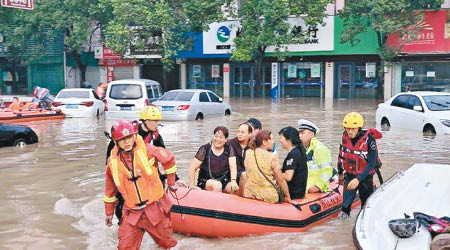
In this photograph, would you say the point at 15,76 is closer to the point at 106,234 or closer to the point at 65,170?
the point at 65,170

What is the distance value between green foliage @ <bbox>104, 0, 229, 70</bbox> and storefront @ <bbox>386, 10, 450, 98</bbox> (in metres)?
10.7

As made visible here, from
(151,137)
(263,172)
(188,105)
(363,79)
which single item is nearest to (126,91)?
(188,105)

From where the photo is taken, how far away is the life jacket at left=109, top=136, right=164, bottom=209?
5727 mm

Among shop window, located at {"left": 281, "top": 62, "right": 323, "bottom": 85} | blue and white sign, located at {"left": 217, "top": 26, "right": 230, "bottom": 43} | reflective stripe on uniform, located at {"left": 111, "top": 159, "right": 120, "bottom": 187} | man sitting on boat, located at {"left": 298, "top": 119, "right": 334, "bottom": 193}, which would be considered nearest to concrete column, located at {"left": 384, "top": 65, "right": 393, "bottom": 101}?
shop window, located at {"left": 281, "top": 62, "right": 323, "bottom": 85}

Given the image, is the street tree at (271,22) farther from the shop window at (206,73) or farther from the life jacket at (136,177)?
the life jacket at (136,177)

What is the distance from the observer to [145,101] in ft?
67.1

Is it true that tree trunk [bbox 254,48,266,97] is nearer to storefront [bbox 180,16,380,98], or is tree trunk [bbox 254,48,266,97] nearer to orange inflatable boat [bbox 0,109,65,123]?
storefront [bbox 180,16,380,98]

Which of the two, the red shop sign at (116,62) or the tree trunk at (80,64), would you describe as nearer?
the tree trunk at (80,64)

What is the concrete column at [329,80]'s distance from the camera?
3466 centimetres

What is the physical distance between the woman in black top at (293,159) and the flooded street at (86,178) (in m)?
0.71

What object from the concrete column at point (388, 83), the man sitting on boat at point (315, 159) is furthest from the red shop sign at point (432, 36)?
the man sitting on boat at point (315, 159)

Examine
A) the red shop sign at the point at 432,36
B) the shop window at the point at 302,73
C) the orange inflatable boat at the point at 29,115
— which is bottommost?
the orange inflatable boat at the point at 29,115

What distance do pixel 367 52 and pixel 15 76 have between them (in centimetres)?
2645

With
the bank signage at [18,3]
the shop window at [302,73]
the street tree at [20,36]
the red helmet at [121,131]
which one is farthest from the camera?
the street tree at [20,36]
